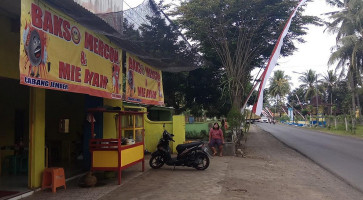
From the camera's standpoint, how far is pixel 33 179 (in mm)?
6992

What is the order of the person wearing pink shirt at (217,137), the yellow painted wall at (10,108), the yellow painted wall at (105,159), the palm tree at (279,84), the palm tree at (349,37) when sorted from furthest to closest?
1. the palm tree at (279,84)
2. the palm tree at (349,37)
3. the person wearing pink shirt at (217,137)
4. the yellow painted wall at (10,108)
5. the yellow painted wall at (105,159)

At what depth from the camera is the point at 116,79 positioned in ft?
29.0

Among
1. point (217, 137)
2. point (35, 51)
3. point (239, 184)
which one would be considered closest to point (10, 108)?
point (35, 51)

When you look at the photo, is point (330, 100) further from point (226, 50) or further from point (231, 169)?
point (231, 169)

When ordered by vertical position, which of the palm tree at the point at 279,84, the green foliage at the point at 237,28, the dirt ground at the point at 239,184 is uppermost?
the palm tree at the point at 279,84

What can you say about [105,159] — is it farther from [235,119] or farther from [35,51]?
[235,119]

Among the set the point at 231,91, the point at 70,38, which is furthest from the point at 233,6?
the point at 70,38

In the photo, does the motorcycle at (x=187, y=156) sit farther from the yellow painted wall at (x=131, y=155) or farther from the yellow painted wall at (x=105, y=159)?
Result: the yellow painted wall at (x=105, y=159)

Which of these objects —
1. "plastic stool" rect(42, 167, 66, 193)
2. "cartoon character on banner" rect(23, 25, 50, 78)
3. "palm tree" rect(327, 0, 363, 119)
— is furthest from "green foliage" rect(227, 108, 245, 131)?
"palm tree" rect(327, 0, 363, 119)

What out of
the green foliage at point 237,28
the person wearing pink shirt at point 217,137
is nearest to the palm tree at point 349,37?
the green foliage at point 237,28

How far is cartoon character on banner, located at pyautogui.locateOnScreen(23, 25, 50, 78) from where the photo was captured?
200 inches

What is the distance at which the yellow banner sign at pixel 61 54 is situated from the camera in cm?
515

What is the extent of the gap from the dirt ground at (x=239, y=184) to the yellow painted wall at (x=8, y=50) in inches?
134

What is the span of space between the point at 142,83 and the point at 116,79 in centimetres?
250
